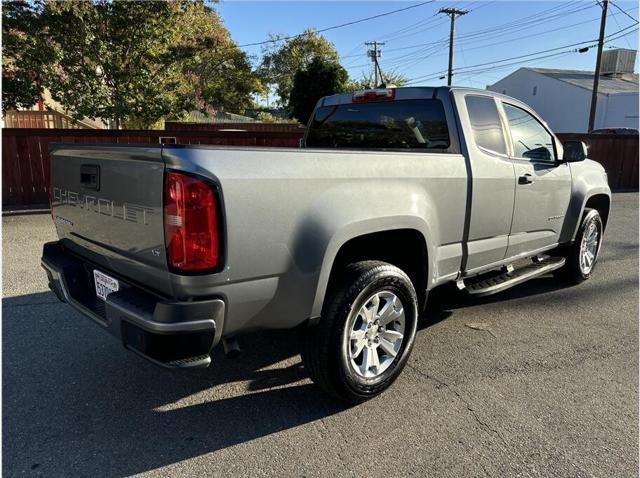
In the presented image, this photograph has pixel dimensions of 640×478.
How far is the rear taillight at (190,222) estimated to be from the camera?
2.19 metres

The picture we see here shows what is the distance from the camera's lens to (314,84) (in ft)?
85.2

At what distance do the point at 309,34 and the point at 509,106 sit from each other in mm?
44984

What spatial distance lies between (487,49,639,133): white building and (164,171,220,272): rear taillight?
140 ft

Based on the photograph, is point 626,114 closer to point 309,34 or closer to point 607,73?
point 607,73

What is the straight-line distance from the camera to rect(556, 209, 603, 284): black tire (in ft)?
17.3

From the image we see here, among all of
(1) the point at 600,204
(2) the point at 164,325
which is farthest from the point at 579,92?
(2) the point at 164,325

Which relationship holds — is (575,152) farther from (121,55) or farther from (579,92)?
(579,92)

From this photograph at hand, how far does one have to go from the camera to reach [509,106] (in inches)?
169

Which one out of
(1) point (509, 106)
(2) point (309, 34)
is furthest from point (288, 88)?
(1) point (509, 106)

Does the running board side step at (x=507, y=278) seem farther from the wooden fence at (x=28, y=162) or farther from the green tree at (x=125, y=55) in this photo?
the green tree at (x=125, y=55)

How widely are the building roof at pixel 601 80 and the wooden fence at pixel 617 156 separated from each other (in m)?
26.1

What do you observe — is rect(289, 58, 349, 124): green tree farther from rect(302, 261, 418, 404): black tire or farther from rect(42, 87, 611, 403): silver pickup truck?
rect(302, 261, 418, 404): black tire

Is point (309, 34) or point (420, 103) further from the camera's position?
point (309, 34)

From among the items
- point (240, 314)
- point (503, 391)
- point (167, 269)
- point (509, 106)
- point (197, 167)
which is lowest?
point (503, 391)
